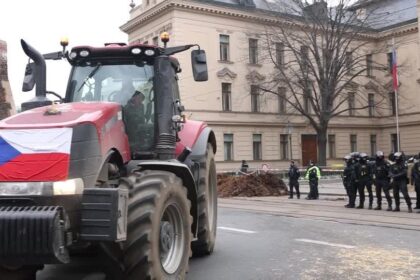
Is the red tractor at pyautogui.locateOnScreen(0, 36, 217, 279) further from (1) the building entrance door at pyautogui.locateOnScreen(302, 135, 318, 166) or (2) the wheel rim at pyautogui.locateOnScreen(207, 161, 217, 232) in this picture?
(1) the building entrance door at pyautogui.locateOnScreen(302, 135, 318, 166)

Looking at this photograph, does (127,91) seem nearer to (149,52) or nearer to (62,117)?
(149,52)

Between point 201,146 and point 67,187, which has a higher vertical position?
point 201,146

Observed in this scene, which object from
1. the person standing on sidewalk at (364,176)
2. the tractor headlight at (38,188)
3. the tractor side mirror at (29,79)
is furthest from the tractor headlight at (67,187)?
the person standing on sidewalk at (364,176)

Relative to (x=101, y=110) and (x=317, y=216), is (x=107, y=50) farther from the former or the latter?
(x=317, y=216)

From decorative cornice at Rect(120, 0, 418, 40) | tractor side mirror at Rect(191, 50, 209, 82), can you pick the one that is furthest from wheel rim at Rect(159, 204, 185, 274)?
decorative cornice at Rect(120, 0, 418, 40)

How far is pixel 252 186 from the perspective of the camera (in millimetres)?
25641

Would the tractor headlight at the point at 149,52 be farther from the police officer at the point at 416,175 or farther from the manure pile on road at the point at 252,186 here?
the manure pile on road at the point at 252,186

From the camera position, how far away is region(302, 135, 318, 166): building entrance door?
53500 millimetres

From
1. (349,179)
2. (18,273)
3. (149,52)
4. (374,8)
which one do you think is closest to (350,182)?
(349,179)

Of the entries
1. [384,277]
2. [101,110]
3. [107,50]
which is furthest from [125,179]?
[384,277]

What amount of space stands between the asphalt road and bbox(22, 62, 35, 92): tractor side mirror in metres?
2.50

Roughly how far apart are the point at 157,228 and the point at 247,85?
45.0 m

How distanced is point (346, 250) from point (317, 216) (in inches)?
254

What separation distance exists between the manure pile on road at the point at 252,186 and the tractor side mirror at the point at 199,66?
1816cm
